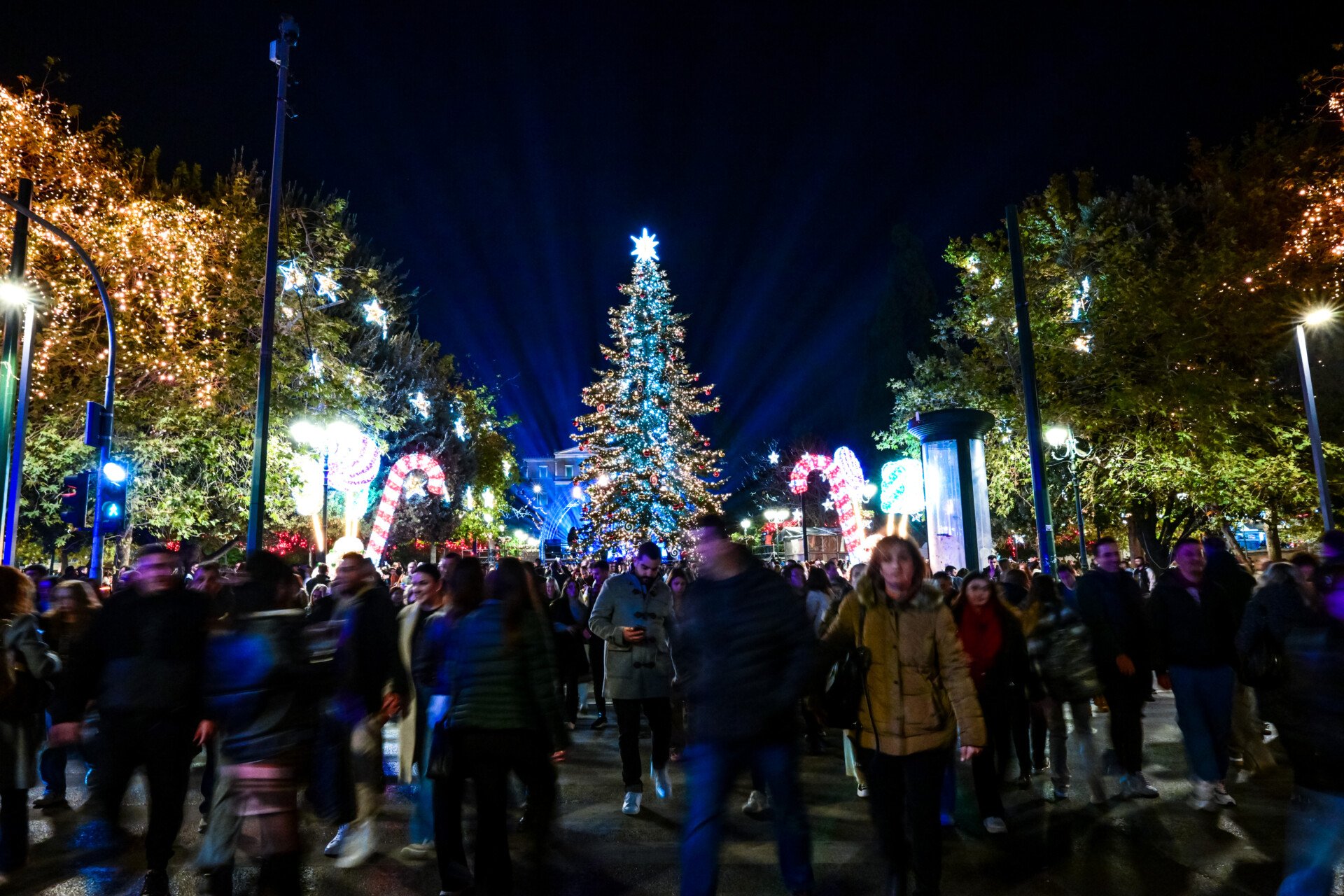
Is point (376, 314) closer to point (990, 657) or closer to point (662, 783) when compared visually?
point (662, 783)

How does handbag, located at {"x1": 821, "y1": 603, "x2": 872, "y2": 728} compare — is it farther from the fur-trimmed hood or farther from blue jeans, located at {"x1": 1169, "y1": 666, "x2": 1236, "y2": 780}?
blue jeans, located at {"x1": 1169, "y1": 666, "x2": 1236, "y2": 780}

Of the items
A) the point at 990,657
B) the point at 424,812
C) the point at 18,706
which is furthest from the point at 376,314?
the point at 990,657

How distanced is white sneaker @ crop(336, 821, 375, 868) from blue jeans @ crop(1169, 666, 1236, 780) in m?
6.07

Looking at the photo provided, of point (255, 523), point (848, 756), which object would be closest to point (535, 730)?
point (848, 756)

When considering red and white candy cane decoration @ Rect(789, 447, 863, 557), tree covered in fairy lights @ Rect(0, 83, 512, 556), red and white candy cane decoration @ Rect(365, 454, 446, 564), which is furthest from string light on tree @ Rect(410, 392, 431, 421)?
red and white candy cane decoration @ Rect(789, 447, 863, 557)

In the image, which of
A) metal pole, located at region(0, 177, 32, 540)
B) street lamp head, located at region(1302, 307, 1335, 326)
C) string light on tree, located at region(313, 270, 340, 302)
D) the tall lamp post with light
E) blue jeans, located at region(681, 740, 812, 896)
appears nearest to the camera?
blue jeans, located at region(681, 740, 812, 896)

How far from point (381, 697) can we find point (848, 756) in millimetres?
4125

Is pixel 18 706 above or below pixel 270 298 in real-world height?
below

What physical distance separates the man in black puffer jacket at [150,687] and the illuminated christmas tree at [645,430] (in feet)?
91.7

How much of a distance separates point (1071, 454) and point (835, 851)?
20.2m

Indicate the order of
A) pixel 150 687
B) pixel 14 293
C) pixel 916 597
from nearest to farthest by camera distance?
pixel 916 597 → pixel 150 687 → pixel 14 293

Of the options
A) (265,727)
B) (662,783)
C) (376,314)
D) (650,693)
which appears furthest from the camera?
(376,314)

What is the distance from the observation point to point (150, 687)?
4738 mm

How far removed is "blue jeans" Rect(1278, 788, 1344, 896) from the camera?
141 inches
